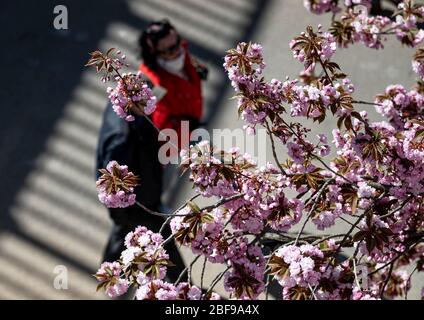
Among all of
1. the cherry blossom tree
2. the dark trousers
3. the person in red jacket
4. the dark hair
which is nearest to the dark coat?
the dark trousers

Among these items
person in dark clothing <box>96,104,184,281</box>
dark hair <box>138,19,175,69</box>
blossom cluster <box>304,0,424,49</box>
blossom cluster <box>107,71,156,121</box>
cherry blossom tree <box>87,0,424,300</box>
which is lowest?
cherry blossom tree <box>87,0,424,300</box>

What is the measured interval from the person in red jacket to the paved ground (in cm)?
107

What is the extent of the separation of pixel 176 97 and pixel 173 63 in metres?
0.23

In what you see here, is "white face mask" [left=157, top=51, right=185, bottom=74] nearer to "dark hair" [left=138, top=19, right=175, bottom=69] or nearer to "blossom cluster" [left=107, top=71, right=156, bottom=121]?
"dark hair" [left=138, top=19, right=175, bottom=69]

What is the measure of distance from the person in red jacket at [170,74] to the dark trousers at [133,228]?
541mm

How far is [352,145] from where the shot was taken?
10.9 ft

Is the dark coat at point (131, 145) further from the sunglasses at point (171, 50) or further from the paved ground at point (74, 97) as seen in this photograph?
the paved ground at point (74, 97)

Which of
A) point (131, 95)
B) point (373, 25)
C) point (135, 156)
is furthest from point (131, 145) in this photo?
point (373, 25)

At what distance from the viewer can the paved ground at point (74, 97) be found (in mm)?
5680

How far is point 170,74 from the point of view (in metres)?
4.92

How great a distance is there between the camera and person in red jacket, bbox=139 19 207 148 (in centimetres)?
477

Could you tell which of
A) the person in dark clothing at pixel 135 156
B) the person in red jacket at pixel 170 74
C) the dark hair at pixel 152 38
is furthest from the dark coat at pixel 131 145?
the dark hair at pixel 152 38

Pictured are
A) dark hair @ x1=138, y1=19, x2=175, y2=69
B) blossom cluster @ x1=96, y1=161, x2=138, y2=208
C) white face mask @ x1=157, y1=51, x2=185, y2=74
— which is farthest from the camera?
white face mask @ x1=157, y1=51, x2=185, y2=74
